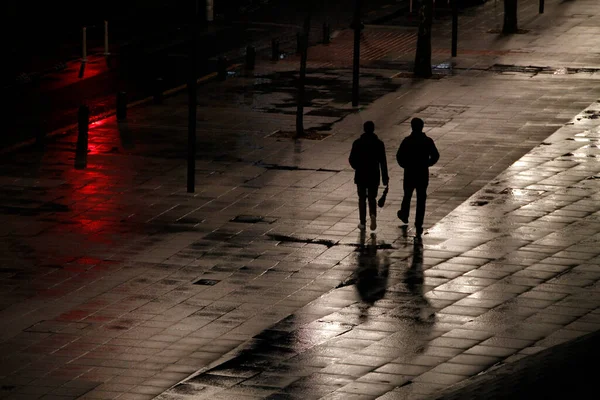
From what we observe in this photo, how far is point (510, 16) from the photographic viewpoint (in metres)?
41.2

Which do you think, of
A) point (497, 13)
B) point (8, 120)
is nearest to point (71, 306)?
point (8, 120)

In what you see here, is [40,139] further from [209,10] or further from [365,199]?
[209,10]

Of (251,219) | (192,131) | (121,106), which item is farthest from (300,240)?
(121,106)

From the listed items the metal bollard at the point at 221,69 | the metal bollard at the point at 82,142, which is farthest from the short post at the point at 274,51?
the metal bollard at the point at 82,142

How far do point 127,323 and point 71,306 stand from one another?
3.11 feet

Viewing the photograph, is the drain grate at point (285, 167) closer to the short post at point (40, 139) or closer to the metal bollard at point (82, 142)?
the metal bollard at point (82, 142)

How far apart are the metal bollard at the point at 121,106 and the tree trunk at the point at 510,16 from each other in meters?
16.1

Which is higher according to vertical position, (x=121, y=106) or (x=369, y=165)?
(x=369, y=165)

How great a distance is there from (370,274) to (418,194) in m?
2.32

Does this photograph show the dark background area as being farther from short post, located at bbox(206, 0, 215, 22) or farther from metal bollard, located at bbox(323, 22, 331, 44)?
metal bollard, located at bbox(323, 22, 331, 44)

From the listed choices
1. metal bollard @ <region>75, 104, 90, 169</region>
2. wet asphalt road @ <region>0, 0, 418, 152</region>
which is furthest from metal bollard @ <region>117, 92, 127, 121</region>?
metal bollard @ <region>75, 104, 90, 169</region>

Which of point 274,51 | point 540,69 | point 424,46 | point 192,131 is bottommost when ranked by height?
point 540,69

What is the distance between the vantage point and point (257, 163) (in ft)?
78.6

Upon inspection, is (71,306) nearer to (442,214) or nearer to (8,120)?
(442,214)
